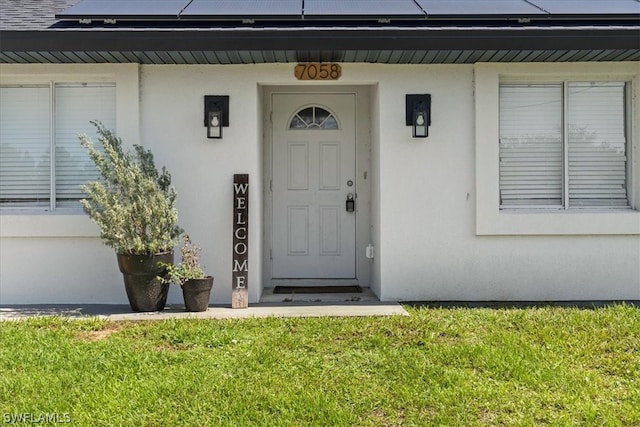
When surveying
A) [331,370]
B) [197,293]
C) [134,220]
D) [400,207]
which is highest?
[400,207]

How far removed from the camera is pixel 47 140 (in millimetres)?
5910

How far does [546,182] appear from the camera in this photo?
19.6 feet

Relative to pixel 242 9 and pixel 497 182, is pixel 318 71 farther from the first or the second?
pixel 497 182

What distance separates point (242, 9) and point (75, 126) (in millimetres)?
2416

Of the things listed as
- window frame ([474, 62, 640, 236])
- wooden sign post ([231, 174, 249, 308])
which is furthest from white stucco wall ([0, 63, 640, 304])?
wooden sign post ([231, 174, 249, 308])

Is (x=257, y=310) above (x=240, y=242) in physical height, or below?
below

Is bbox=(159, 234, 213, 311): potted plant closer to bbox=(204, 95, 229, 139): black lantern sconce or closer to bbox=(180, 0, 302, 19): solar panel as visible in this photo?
bbox=(204, 95, 229, 139): black lantern sconce

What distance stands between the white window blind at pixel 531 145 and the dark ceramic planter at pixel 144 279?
402 centimetres

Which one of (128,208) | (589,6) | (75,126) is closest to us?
(128,208)

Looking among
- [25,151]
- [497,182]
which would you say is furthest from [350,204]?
[25,151]

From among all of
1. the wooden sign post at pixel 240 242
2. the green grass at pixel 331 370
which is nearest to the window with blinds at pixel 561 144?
the green grass at pixel 331 370

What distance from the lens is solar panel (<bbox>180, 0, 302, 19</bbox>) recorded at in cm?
532

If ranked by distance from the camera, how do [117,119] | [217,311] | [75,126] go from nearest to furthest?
1. [217,311]
2. [117,119]
3. [75,126]

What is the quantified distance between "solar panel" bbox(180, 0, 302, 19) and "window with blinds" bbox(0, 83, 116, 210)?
1.41m
